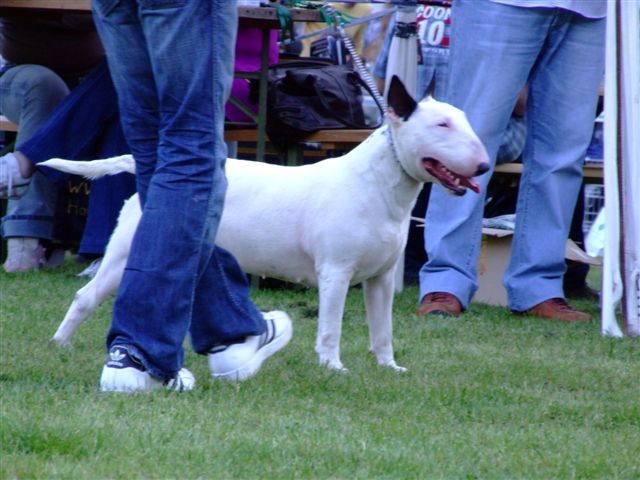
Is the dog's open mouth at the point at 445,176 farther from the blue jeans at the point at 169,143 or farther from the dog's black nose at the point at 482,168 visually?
the blue jeans at the point at 169,143

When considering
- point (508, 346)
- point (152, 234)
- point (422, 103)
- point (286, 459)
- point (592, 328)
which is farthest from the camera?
point (592, 328)

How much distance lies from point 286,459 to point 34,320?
251 cm

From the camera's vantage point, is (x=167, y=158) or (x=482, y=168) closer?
(x=167, y=158)

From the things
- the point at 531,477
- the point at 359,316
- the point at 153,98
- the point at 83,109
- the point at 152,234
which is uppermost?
the point at 153,98

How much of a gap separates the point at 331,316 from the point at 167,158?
112cm

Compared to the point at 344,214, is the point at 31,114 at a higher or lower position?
lower

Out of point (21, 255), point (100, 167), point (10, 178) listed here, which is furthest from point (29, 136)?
point (100, 167)

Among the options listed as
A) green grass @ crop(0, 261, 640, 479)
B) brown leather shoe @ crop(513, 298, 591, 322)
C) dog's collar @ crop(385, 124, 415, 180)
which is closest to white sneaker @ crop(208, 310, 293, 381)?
green grass @ crop(0, 261, 640, 479)

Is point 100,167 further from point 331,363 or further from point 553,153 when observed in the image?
point 553,153

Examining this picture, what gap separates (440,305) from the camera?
225 inches

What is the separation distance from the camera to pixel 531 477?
9.47ft

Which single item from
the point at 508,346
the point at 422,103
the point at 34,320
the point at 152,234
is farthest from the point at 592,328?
the point at 152,234

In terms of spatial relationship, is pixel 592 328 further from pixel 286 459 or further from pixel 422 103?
pixel 286 459

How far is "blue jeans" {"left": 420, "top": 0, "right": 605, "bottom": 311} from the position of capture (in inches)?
223
